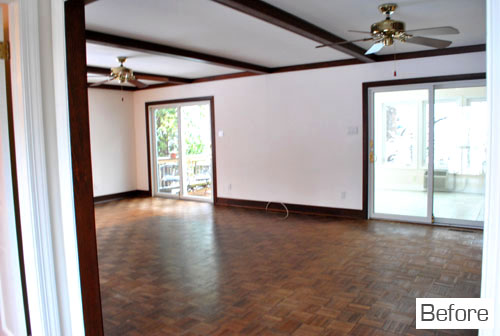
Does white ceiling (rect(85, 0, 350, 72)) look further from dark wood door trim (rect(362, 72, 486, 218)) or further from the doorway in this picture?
the doorway

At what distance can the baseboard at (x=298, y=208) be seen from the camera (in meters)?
6.19

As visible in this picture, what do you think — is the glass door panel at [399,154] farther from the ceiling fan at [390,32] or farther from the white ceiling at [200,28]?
the ceiling fan at [390,32]

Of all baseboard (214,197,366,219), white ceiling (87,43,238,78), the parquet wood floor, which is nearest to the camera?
the parquet wood floor

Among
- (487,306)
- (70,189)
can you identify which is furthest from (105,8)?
(487,306)

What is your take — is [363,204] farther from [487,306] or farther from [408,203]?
[487,306]

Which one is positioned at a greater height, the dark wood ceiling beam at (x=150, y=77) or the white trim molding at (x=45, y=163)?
the dark wood ceiling beam at (x=150, y=77)

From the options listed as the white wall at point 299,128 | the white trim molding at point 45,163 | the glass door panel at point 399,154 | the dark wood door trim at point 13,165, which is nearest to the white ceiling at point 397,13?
the white wall at point 299,128

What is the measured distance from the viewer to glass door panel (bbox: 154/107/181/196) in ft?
27.8

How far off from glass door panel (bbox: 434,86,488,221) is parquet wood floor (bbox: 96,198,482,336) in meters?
0.54

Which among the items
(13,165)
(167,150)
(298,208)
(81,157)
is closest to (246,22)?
(81,157)

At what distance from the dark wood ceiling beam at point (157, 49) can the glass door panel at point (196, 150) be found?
2024 mm

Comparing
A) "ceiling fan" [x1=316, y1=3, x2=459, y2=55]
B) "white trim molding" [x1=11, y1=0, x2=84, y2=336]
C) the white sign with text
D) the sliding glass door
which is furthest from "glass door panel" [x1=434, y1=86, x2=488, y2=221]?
"white trim molding" [x1=11, y1=0, x2=84, y2=336]

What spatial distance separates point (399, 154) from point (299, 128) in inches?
66.6

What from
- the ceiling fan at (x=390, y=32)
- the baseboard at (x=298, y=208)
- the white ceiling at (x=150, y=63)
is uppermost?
the white ceiling at (x=150, y=63)
